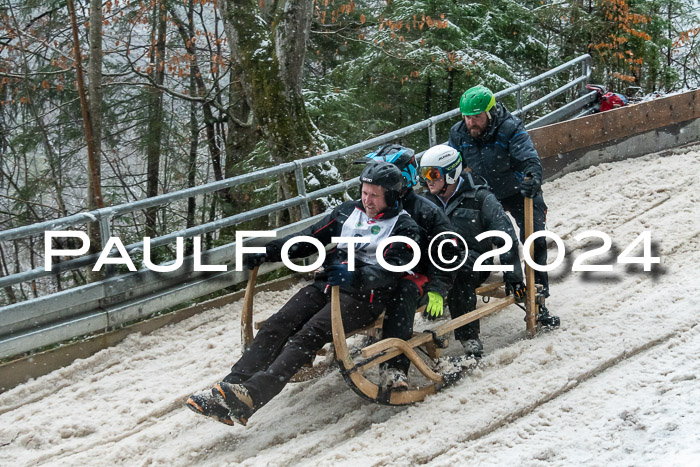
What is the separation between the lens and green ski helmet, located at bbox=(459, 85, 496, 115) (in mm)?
6445

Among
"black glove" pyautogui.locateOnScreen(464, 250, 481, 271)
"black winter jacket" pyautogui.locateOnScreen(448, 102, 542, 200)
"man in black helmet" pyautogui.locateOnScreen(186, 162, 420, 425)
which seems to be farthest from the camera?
"black winter jacket" pyautogui.locateOnScreen(448, 102, 542, 200)

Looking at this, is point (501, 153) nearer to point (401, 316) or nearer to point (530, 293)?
point (530, 293)

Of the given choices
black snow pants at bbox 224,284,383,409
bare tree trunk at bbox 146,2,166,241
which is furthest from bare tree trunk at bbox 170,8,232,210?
black snow pants at bbox 224,284,383,409

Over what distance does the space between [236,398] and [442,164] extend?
2.53 metres

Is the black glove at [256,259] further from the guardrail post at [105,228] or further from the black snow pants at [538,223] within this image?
the black snow pants at [538,223]

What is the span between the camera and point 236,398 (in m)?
4.70

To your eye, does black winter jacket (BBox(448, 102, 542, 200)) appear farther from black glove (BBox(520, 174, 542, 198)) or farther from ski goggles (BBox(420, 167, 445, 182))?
ski goggles (BBox(420, 167, 445, 182))

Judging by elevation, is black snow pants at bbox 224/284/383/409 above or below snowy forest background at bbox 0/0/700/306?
below

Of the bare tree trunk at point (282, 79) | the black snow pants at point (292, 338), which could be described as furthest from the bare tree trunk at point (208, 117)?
the black snow pants at point (292, 338)

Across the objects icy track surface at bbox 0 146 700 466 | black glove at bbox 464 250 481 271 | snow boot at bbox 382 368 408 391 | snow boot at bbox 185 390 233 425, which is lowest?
icy track surface at bbox 0 146 700 466

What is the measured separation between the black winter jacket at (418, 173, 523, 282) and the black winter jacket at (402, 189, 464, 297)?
1.33ft

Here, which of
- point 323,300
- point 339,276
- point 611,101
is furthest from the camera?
point 611,101

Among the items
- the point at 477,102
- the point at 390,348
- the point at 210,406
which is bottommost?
the point at 210,406

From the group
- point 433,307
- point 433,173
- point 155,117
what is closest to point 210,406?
point 433,307
